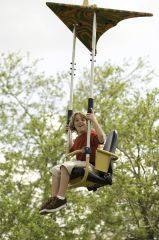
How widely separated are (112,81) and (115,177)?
204 inches

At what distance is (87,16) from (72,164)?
2.14 metres

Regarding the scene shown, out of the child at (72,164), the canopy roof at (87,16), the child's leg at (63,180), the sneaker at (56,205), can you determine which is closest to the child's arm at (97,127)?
the child at (72,164)

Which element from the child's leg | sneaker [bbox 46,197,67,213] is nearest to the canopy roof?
the child's leg

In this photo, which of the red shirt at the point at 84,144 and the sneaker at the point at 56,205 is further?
the red shirt at the point at 84,144

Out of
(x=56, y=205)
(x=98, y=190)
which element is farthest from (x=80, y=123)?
(x=98, y=190)

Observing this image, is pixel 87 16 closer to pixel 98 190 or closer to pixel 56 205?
pixel 56 205

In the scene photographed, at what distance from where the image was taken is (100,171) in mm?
7840

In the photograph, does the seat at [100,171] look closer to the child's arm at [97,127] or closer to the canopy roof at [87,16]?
the child's arm at [97,127]

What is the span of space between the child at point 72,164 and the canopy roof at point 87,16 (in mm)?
1341

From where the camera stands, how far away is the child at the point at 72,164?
7.68 meters

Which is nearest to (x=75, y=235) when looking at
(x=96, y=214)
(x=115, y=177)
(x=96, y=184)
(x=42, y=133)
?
(x=96, y=214)

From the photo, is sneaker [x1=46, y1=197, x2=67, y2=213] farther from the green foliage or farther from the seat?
the green foliage

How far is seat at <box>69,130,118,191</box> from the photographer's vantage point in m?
7.62

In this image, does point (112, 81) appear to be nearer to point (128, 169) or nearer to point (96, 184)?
point (128, 169)
